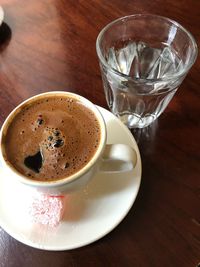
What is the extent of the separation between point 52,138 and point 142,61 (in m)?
0.32

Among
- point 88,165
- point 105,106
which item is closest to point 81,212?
point 88,165

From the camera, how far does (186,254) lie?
476 millimetres

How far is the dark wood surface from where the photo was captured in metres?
0.48

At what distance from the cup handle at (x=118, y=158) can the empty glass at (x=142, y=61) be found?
0.41 ft

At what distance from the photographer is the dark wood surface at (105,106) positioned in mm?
480

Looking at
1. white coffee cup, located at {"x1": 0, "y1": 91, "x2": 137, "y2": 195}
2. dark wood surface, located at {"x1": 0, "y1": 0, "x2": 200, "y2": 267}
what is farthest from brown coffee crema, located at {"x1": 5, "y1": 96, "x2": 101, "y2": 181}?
dark wood surface, located at {"x1": 0, "y1": 0, "x2": 200, "y2": 267}

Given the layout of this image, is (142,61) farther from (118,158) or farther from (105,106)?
(118,158)

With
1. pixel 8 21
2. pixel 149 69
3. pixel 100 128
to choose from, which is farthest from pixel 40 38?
pixel 100 128

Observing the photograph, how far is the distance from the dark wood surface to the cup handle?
0.24 feet

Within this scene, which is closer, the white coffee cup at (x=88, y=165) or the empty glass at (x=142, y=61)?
the white coffee cup at (x=88, y=165)

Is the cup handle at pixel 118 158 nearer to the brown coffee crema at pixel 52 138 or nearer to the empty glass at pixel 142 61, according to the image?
the brown coffee crema at pixel 52 138

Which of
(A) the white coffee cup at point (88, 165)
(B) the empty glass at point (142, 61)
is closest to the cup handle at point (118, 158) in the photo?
(A) the white coffee cup at point (88, 165)

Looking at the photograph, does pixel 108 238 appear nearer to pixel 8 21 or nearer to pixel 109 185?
pixel 109 185

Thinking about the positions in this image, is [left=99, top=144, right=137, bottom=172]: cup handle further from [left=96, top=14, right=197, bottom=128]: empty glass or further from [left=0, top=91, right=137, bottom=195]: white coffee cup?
[left=96, top=14, right=197, bottom=128]: empty glass
